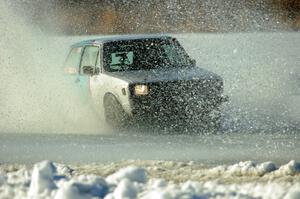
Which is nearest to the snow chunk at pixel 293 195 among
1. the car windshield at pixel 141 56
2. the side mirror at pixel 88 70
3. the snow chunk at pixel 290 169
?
the snow chunk at pixel 290 169

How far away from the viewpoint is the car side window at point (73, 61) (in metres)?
13.4

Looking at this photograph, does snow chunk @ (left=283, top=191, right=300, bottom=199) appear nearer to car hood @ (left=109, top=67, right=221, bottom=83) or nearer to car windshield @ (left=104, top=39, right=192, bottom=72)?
car hood @ (left=109, top=67, right=221, bottom=83)

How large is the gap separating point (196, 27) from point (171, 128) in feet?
98.3

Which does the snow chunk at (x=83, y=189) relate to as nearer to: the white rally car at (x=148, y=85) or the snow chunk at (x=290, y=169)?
the snow chunk at (x=290, y=169)

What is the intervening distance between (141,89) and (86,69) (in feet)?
4.22

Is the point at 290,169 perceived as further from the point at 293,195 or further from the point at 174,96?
the point at 174,96

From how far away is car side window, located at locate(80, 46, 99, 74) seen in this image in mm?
12742

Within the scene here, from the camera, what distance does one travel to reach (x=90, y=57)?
1303 cm

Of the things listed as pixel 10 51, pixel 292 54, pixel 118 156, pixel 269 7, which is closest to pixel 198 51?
pixel 292 54

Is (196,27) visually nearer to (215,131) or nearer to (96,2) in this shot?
(96,2)

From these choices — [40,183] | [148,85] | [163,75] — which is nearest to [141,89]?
[148,85]

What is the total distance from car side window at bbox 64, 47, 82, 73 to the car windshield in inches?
40.2

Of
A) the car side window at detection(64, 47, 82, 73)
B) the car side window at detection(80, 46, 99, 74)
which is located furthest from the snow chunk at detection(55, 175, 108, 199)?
the car side window at detection(64, 47, 82, 73)

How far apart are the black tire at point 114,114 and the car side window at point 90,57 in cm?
89
